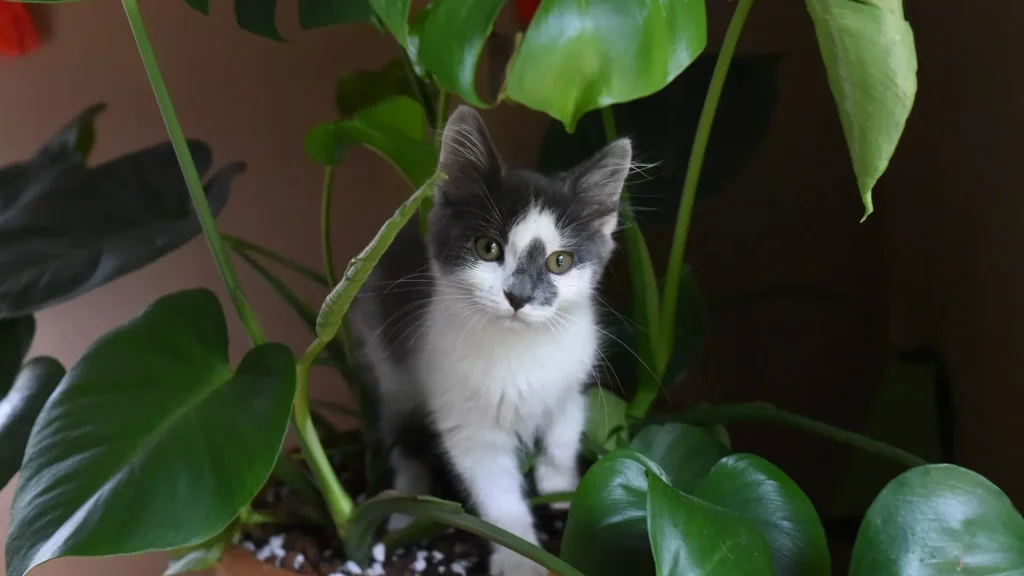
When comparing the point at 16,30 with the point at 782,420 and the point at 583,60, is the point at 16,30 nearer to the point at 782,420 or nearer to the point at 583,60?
the point at 583,60

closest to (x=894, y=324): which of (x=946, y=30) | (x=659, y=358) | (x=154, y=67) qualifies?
(x=946, y=30)

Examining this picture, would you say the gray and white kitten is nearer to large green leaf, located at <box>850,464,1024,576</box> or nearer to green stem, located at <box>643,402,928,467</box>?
green stem, located at <box>643,402,928,467</box>

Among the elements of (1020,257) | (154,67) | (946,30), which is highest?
(154,67)

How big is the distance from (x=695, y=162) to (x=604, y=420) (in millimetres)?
318

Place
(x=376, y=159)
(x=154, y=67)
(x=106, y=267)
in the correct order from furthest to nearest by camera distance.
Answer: (x=376, y=159) → (x=106, y=267) → (x=154, y=67)

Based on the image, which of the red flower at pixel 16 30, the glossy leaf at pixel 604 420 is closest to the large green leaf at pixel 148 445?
the glossy leaf at pixel 604 420

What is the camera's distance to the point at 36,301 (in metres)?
0.74

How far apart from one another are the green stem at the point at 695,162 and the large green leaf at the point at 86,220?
1.65ft

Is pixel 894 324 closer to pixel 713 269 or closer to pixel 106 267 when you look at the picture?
pixel 713 269

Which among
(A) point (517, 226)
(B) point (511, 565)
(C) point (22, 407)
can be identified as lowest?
(B) point (511, 565)

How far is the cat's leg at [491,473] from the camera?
83cm

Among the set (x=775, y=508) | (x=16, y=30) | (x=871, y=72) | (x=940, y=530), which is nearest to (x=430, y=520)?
(x=775, y=508)

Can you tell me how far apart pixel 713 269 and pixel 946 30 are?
499 mm

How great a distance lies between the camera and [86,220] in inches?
32.1
